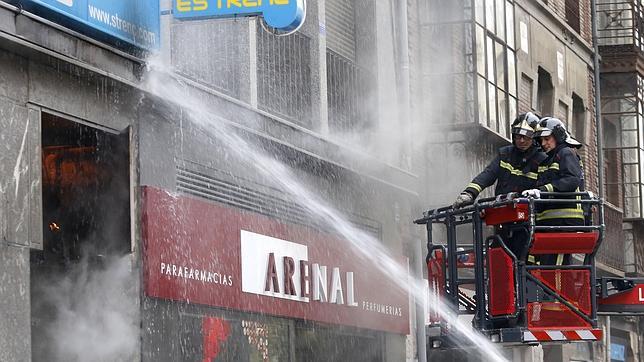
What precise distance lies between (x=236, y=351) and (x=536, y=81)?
1235 cm

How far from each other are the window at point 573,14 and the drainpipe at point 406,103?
980 cm

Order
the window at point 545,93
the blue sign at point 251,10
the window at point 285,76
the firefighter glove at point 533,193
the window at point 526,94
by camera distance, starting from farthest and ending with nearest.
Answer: the window at point 545,93 < the window at point 526,94 < the window at point 285,76 < the blue sign at point 251,10 < the firefighter glove at point 533,193

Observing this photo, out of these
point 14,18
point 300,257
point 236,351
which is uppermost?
point 14,18

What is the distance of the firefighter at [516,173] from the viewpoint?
1155 cm

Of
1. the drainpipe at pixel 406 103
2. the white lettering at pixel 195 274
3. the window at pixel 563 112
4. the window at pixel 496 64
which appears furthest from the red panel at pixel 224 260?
the window at pixel 563 112

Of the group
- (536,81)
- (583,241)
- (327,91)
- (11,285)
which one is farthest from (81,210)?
(536,81)

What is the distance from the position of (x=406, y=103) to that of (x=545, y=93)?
8.05m

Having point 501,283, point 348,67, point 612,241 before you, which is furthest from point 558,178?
point 612,241

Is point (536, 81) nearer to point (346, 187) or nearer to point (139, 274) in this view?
point (346, 187)

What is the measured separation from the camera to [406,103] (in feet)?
66.7

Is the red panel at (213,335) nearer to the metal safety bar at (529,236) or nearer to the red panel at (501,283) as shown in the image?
the metal safety bar at (529,236)

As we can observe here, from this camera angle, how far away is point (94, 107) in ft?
42.5

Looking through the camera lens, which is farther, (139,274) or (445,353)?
(445,353)

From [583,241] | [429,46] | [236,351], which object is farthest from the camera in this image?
[429,46]
